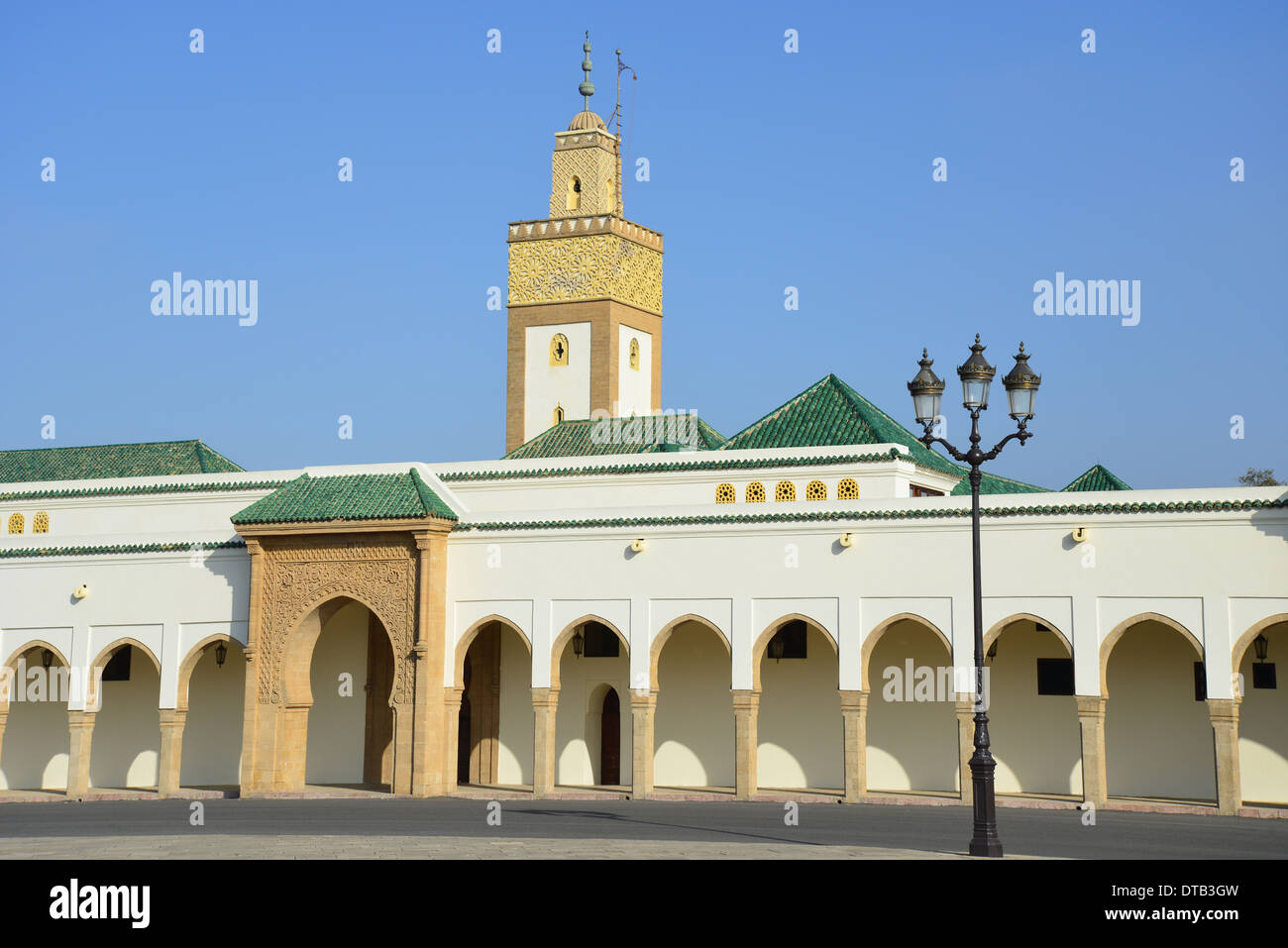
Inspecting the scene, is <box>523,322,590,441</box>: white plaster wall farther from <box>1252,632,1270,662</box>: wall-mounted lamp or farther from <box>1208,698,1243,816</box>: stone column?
<box>1208,698,1243,816</box>: stone column

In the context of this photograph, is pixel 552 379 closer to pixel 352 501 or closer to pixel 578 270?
pixel 578 270

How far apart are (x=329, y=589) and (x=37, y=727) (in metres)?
8.47

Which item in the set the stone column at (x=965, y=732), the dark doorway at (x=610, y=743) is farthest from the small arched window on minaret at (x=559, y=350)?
the stone column at (x=965, y=732)

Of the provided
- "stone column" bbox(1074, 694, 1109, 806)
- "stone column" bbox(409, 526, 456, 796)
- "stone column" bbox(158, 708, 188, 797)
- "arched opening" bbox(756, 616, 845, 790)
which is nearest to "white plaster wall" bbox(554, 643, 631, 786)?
"arched opening" bbox(756, 616, 845, 790)

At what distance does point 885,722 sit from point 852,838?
8352 millimetres

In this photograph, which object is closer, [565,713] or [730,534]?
[730,534]

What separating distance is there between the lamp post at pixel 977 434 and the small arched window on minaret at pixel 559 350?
65.0 ft

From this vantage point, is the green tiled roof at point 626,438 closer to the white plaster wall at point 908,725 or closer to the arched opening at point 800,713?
the arched opening at point 800,713

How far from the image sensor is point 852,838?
1928cm

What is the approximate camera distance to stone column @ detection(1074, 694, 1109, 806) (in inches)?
919

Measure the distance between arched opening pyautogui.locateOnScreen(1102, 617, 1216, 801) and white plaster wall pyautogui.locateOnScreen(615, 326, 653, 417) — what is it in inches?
528

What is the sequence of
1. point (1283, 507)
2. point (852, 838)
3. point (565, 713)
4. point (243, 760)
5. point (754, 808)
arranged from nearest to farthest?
point (852, 838) < point (1283, 507) < point (754, 808) < point (243, 760) < point (565, 713)
